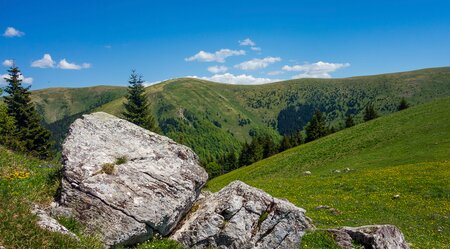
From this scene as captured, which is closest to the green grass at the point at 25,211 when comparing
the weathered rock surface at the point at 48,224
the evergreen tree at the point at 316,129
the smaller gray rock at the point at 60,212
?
the weathered rock surface at the point at 48,224

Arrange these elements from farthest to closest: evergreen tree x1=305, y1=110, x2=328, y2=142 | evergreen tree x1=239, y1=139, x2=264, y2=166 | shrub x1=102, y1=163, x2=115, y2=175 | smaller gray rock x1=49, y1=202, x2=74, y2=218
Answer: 1. evergreen tree x1=239, y1=139, x2=264, y2=166
2. evergreen tree x1=305, y1=110, x2=328, y2=142
3. shrub x1=102, y1=163, x2=115, y2=175
4. smaller gray rock x1=49, y1=202, x2=74, y2=218

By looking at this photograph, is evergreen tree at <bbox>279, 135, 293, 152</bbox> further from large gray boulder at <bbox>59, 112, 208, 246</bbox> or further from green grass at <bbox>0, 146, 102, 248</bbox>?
green grass at <bbox>0, 146, 102, 248</bbox>

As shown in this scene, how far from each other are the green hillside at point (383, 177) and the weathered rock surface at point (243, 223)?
753 cm

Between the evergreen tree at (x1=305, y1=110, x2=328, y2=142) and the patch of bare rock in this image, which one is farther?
the evergreen tree at (x1=305, y1=110, x2=328, y2=142)

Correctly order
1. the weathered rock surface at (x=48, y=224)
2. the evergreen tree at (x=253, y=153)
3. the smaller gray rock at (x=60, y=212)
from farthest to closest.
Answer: the evergreen tree at (x=253, y=153), the smaller gray rock at (x=60, y=212), the weathered rock surface at (x=48, y=224)

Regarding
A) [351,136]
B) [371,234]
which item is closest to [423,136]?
[351,136]

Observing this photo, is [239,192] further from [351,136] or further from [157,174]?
[351,136]

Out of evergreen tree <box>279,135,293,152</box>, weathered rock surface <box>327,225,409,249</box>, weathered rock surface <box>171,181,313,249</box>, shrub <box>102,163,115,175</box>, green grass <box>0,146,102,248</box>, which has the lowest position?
evergreen tree <box>279,135,293,152</box>

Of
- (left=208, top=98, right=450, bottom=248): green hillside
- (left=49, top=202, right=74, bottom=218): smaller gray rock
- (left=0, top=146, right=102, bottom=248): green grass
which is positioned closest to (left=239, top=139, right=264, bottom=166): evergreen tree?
(left=208, top=98, right=450, bottom=248): green hillside

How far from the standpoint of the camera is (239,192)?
54.2 ft

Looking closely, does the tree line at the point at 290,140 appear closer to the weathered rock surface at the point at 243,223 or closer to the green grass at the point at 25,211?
the weathered rock surface at the point at 243,223

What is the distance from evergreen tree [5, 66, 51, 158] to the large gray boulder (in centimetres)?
4557

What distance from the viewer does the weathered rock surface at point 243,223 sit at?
14.8m

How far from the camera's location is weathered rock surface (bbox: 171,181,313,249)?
1476 centimetres
